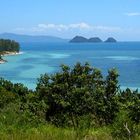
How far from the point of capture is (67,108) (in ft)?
29.4

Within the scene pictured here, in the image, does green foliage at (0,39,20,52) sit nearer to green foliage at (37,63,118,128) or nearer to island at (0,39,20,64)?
island at (0,39,20,64)

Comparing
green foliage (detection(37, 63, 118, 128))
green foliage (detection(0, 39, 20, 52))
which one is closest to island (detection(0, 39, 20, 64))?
green foliage (detection(0, 39, 20, 52))

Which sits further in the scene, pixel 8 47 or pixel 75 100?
pixel 8 47

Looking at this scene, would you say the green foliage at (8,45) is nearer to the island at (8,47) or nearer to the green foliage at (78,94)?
the island at (8,47)

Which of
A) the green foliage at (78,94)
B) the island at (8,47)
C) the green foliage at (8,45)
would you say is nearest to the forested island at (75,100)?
the green foliage at (78,94)

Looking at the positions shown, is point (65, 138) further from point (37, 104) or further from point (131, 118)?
point (37, 104)

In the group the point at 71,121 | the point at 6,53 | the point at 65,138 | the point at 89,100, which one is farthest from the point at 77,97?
the point at 6,53

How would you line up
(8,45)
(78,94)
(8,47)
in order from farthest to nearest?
(8,47) → (8,45) → (78,94)

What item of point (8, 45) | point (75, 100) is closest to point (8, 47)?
point (8, 45)

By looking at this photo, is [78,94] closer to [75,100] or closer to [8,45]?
[75,100]

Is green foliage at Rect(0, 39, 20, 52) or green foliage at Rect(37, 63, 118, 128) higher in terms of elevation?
green foliage at Rect(37, 63, 118, 128)

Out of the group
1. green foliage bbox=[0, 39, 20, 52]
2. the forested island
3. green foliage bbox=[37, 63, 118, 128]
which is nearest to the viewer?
the forested island

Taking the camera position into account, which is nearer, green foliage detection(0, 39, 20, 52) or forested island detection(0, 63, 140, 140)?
forested island detection(0, 63, 140, 140)

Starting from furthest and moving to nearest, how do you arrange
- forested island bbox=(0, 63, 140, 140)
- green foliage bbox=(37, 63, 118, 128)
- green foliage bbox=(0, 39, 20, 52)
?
green foliage bbox=(0, 39, 20, 52) → green foliage bbox=(37, 63, 118, 128) → forested island bbox=(0, 63, 140, 140)
